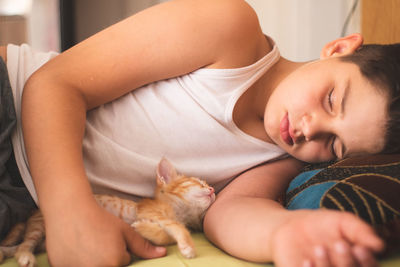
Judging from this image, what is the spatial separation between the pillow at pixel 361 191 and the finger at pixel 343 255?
21 centimetres

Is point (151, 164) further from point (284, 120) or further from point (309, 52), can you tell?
point (309, 52)

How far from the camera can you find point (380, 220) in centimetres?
67

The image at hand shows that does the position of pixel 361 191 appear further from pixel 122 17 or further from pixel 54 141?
pixel 122 17

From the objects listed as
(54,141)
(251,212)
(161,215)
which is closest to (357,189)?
(251,212)

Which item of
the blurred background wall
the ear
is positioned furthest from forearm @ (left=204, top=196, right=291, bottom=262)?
the blurred background wall

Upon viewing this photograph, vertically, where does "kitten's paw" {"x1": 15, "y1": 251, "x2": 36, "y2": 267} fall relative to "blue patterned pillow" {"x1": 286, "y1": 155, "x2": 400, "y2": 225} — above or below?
below

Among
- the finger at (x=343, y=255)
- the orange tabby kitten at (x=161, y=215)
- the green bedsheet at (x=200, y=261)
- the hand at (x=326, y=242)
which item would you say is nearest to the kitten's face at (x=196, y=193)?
the orange tabby kitten at (x=161, y=215)

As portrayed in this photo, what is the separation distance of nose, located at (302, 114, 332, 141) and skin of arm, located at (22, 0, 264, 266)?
25cm

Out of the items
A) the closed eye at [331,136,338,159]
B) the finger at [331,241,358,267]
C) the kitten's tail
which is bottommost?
the kitten's tail

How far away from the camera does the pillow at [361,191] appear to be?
26.2 inches

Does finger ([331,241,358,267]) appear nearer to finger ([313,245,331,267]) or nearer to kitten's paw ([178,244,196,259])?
finger ([313,245,331,267])

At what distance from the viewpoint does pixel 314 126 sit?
89 cm

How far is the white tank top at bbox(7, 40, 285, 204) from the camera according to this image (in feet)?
3.21

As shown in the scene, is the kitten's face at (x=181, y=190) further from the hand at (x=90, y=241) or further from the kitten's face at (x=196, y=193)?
the hand at (x=90, y=241)
